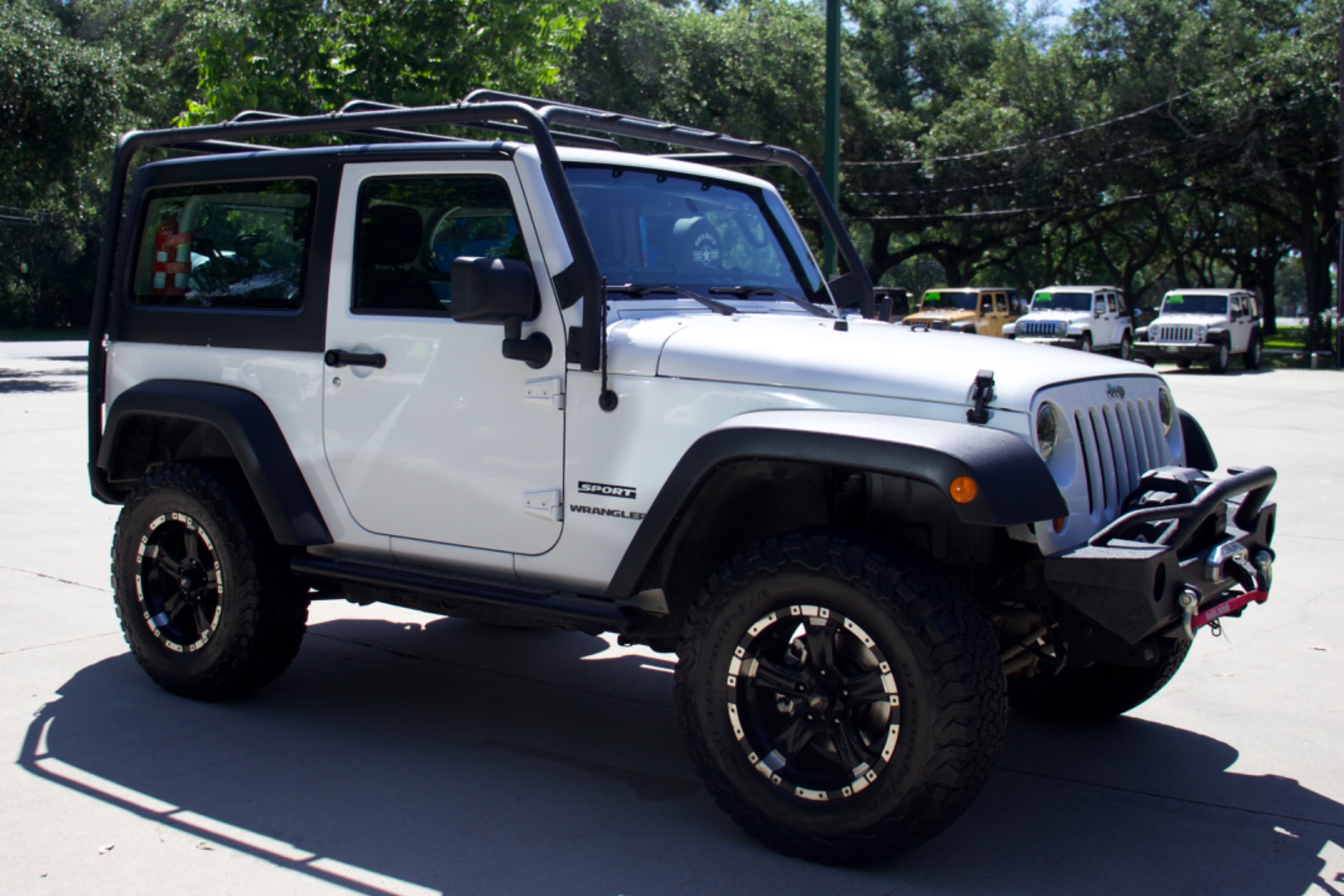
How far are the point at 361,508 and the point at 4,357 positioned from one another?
2925 centimetres

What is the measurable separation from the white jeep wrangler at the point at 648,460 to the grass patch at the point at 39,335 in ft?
126

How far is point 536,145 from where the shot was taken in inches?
162

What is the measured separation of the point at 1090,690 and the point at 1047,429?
1.64 metres

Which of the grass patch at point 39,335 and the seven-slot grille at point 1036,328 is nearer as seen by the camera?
the seven-slot grille at point 1036,328

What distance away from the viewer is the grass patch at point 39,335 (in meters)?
41.5

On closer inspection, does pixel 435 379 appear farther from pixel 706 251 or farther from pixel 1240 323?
pixel 1240 323

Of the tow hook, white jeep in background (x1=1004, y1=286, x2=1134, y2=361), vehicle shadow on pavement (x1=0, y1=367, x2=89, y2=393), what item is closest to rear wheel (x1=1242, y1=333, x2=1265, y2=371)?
white jeep in background (x1=1004, y1=286, x2=1134, y2=361)

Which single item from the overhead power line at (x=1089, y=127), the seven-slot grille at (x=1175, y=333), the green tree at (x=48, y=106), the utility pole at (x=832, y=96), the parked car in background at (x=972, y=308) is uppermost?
the overhead power line at (x=1089, y=127)

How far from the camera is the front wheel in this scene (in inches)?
133

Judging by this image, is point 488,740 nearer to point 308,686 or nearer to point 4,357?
point 308,686

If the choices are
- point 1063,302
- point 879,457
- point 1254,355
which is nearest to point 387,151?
point 879,457

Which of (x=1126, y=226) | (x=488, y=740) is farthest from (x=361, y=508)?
(x=1126, y=226)

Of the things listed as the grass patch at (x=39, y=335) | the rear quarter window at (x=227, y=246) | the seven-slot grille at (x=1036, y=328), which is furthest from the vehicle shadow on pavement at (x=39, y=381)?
the seven-slot grille at (x=1036, y=328)

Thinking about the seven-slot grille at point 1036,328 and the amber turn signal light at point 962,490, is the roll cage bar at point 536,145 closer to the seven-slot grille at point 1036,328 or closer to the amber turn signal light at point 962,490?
the amber turn signal light at point 962,490
